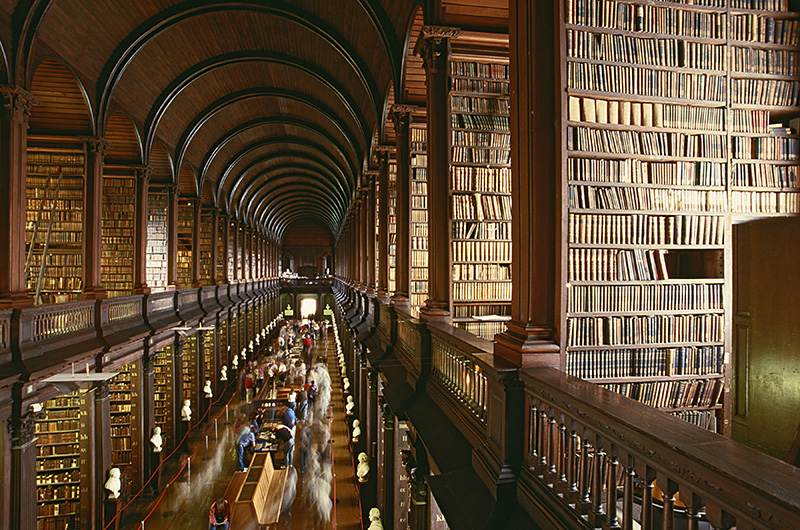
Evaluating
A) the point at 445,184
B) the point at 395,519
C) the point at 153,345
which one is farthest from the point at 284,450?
the point at 445,184

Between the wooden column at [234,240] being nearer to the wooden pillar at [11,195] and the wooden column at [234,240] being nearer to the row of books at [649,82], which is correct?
the wooden pillar at [11,195]

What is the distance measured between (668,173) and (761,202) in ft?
2.76

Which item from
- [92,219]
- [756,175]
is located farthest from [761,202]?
[92,219]

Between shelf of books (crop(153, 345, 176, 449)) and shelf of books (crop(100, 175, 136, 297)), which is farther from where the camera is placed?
shelf of books (crop(153, 345, 176, 449))

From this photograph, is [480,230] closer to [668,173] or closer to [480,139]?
[480,139]

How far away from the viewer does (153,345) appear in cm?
1029

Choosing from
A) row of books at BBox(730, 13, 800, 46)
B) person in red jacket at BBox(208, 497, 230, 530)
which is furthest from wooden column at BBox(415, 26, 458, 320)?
person in red jacket at BBox(208, 497, 230, 530)

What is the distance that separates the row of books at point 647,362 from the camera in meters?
3.49

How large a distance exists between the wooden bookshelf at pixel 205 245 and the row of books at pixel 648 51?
17854 millimetres

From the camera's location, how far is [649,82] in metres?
3.71

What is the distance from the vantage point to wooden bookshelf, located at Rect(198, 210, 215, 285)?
63.2 ft

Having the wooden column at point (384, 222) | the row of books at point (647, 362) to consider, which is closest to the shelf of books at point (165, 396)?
the wooden column at point (384, 222)

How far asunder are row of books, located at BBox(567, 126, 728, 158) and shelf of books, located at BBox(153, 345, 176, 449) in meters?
12.0

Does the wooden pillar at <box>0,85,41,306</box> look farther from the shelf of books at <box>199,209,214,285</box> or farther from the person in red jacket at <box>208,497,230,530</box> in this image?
the shelf of books at <box>199,209,214,285</box>
